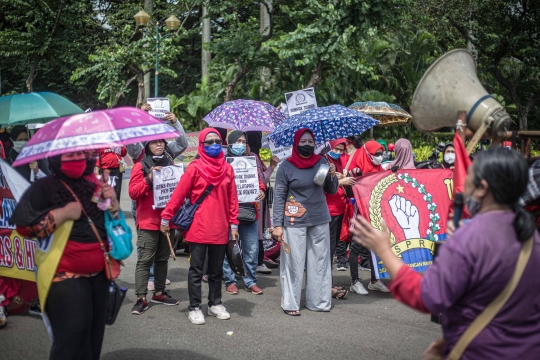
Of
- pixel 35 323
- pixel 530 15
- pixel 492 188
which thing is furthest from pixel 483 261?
pixel 530 15

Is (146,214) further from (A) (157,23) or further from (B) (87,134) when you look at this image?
(A) (157,23)

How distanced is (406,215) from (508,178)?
5.03 m

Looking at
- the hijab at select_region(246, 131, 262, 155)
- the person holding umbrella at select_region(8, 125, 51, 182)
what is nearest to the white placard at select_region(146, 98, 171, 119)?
the hijab at select_region(246, 131, 262, 155)

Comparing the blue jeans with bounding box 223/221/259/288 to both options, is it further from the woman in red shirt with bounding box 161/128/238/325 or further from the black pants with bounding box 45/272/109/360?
the black pants with bounding box 45/272/109/360

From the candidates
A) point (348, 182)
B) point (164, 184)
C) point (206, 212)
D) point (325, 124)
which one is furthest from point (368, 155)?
point (164, 184)

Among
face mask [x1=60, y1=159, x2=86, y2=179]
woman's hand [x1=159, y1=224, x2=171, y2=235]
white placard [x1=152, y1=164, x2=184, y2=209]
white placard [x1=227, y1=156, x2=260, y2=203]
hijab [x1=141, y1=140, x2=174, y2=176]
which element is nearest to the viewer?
face mask [x1=60, y1=159, x2=86, y2=179]

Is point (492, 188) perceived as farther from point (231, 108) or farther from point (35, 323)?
point (231, 108)

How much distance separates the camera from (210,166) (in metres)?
6.60

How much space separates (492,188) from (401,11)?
13.1 meters

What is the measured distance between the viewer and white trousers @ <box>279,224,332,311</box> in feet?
23.3

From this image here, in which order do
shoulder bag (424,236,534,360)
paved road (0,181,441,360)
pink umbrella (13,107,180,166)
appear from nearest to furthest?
shoulder bag (424,236,534,360) < pink umbrella (13,107,180,166) < paved road (0,181,441,360)

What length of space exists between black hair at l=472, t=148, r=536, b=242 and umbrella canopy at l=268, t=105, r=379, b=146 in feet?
14.7

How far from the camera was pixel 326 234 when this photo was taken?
285 inches

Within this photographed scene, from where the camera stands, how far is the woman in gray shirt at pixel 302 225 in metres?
7.07
